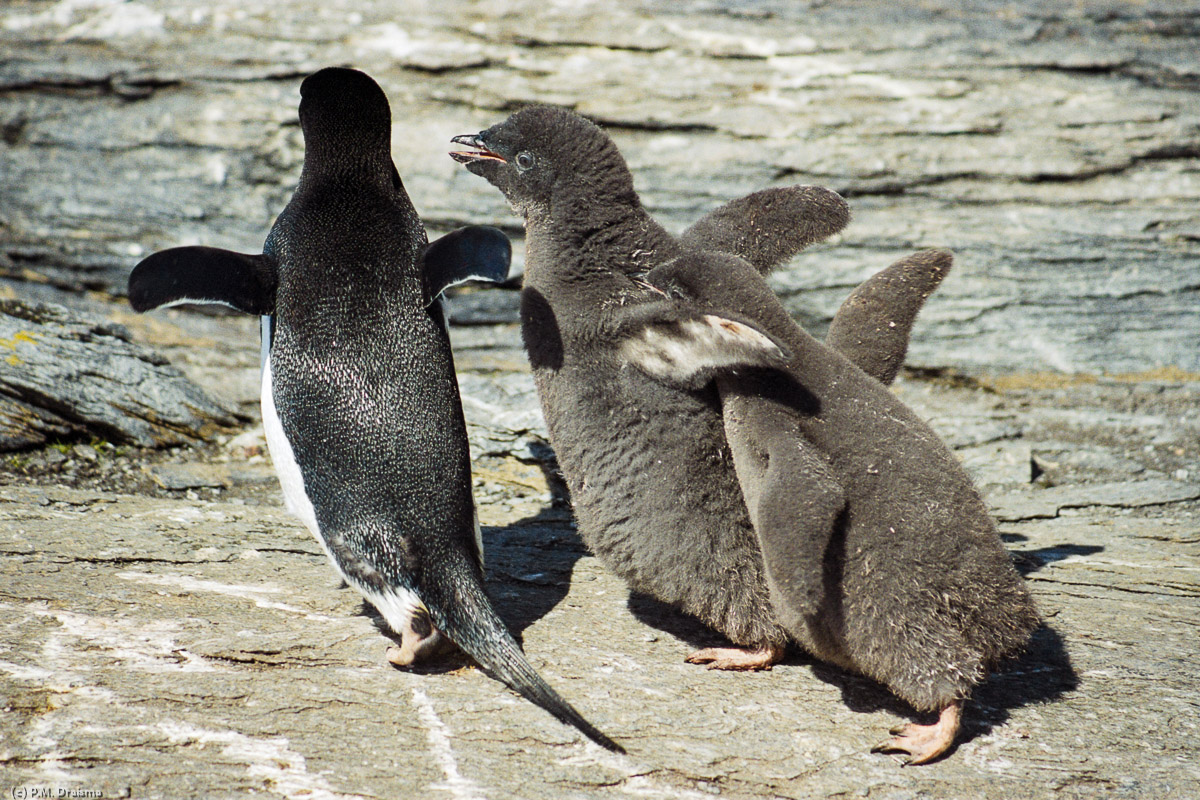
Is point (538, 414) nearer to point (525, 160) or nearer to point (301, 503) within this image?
point (525, 160)

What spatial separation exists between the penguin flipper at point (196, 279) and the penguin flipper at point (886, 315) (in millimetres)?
1758

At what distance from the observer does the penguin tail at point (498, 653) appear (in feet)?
7.67

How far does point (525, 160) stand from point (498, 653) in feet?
5.30

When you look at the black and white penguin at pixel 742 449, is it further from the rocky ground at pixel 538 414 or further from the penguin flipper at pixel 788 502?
the rocky ground at pixel 538 414

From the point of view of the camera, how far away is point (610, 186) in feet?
10.4

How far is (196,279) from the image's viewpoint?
9.48 ft

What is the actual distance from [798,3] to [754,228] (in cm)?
454

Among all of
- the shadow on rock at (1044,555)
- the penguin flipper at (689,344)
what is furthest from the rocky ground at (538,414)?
the penguin flipper at (689,344)

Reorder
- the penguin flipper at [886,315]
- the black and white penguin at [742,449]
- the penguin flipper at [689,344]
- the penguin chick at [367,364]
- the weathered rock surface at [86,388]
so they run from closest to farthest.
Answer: the black and white penguin at [742,449]
the penguin flipper at [689,344]
the penguin chick at [367,364]
the penguin flipper at [886,315]
the weathered rock surface at [86,388]

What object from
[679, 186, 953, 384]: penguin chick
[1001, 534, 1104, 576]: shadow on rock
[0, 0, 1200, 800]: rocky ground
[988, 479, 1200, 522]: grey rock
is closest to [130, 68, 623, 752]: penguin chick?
[0, 0, 1200, 800]: rocky ground

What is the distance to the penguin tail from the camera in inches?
92.1

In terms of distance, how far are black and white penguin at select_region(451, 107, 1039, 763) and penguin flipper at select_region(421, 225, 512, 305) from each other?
0.21m

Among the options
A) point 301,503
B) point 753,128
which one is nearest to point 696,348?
point 301,503

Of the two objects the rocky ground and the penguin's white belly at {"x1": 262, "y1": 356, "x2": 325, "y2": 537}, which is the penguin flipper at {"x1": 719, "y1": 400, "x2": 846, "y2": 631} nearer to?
the rocky ground
